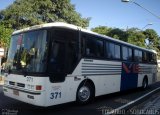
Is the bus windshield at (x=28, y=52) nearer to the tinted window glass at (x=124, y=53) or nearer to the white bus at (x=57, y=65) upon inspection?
the white bus at (x=57, y=65)

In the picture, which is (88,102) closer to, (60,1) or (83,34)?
(83,34)

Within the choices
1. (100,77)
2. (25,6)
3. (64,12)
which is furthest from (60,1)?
(100,77)

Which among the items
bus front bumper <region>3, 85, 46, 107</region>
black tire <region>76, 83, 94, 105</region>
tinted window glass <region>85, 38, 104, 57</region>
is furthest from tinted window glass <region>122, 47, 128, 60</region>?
bus front bumper <region>3, 85, 46, 107</region>

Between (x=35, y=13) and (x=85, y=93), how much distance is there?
25.0m

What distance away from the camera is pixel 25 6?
32.0 m

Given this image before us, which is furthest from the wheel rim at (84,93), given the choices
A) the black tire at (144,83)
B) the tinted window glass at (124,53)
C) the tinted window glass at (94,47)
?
the black tire at (144,83)

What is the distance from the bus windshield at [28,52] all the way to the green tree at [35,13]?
23514 millimetres

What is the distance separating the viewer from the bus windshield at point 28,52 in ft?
Result: 24.8

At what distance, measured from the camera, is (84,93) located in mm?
9367

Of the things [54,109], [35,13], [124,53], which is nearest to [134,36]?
[35,13]

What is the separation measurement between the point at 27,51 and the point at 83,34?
2.37 meters

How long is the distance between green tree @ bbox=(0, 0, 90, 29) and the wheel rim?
77.1ft

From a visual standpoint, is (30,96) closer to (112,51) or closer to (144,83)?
(112,51)

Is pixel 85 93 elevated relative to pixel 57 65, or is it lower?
lower
